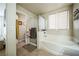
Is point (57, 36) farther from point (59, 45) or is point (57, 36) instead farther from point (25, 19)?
point (25, 19)

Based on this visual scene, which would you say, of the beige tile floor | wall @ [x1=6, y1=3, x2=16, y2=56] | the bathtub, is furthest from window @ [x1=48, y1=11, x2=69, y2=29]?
wall @ [x1=6, y1=3, x2=16, y2=56]

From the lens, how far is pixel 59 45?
4.65ft

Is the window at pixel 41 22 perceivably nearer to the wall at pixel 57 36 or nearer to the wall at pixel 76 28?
the wall at pixel 57 36

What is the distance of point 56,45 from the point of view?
142 centimetres

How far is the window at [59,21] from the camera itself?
140 centimetres

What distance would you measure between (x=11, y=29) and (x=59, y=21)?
71 centimetres

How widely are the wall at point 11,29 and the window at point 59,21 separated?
527mm

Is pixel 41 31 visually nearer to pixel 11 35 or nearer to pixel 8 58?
pixel 11 35

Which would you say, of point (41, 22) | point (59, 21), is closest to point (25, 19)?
point (41, 22)

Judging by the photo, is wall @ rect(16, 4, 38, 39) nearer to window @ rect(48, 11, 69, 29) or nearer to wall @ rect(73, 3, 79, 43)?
window @ rect(48, 11, 69, 29)

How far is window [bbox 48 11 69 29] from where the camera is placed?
140 cm

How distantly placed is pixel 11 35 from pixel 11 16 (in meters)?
0.27

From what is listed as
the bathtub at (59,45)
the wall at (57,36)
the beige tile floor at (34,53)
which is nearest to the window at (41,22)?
the wall at (57,36)

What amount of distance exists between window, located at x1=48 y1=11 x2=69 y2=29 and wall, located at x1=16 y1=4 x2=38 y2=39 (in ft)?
0.78
